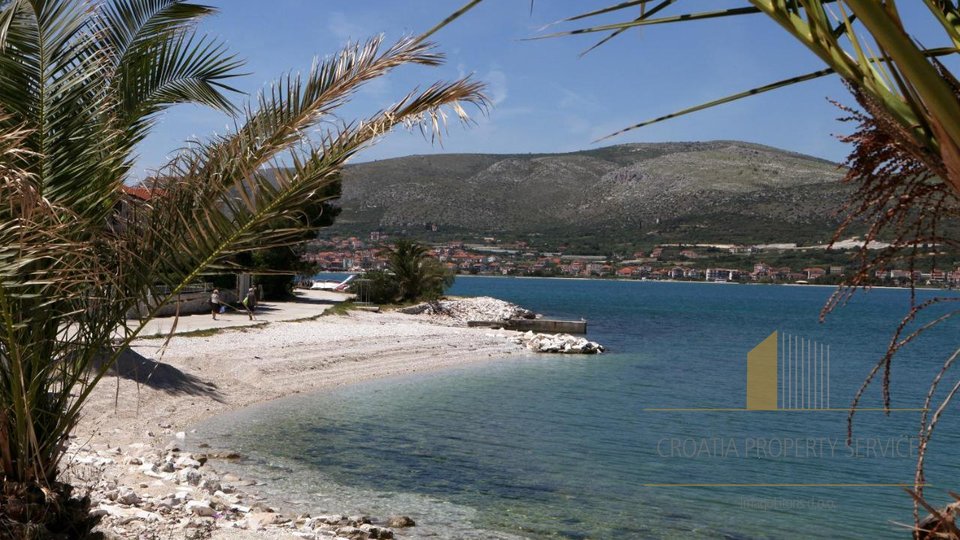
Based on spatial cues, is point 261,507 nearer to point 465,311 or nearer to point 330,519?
point 330,519

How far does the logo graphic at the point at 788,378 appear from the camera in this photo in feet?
73.7

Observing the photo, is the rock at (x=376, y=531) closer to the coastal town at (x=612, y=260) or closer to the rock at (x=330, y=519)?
the rock at (x=330, y=519)

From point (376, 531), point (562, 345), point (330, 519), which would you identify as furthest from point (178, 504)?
point (562, 345)

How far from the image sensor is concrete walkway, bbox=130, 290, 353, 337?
2050 cm

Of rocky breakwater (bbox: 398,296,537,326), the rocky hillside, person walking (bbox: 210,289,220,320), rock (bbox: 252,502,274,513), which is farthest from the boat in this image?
the rocky hillside

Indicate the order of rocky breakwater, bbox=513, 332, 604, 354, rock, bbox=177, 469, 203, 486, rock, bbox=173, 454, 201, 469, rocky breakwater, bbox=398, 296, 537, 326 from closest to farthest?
rock, bbox=177, 469, 203, 486 → rock, bbox=173, 454, 201, 469 → rocky breakwater, bbox=513, 332, 604, 354 → rocky breakwater, bbox=398, 296, 537, 326

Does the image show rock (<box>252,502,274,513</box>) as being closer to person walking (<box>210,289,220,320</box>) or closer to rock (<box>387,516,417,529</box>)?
rock (<box>387,516,417,529</box>)

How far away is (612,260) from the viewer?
117 meters

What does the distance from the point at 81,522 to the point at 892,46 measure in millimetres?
5079

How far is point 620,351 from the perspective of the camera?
3136 cm

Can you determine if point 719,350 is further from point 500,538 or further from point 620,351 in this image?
point 500,538

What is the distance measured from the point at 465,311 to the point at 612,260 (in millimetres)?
80279

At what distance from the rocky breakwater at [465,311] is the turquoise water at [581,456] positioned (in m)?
11.9

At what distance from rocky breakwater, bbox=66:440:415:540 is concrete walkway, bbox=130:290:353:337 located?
256 inches
